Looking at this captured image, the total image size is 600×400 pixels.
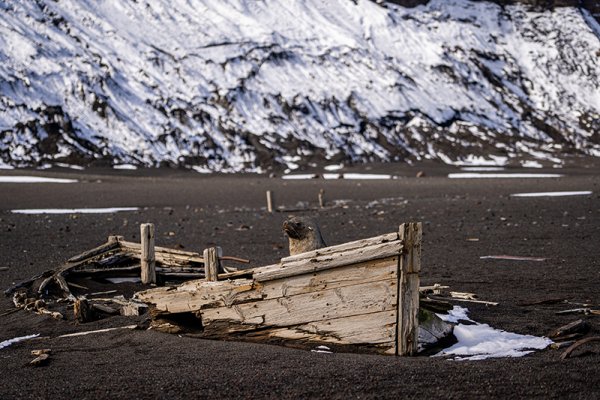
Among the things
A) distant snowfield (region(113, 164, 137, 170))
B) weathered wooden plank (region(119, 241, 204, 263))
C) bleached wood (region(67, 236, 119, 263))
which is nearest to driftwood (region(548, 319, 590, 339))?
weathered wooden plank (region(119, 241, 204, 263))

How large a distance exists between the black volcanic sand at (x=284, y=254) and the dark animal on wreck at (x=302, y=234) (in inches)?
41.9

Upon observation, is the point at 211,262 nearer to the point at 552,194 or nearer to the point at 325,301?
the point at 325,301

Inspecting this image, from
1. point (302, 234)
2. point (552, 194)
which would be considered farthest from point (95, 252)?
point (552, 194)

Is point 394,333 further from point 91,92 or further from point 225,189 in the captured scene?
point 91,92

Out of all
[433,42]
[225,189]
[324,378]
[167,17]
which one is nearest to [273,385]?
[324,378]

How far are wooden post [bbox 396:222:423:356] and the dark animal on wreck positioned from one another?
1.14 metres

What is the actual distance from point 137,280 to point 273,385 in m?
6.19

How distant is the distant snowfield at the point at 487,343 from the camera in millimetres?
7367

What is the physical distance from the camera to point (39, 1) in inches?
2633

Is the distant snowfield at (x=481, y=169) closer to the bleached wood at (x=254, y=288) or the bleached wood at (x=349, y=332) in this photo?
the bleached wood at (x=254, y=288)

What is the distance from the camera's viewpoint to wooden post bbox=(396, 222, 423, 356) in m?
7.37

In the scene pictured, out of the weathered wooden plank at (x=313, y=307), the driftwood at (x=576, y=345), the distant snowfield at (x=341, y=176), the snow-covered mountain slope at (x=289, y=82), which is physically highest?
the snow-covered mountain slope at (x=289, y=82)

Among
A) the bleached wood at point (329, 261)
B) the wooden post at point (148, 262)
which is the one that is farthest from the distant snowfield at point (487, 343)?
the wooden post at point (148, 262)

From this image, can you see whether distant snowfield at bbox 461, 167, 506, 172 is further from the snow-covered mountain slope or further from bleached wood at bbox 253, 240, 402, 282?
bleached wood at bbox 253, 240, 402, 282
